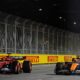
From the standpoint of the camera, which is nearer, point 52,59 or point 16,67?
point 16,67

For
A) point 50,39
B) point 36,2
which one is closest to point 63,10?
point 36,2

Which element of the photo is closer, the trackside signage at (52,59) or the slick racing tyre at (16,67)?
the slick racing tyre at (16,67)

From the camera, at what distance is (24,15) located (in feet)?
154

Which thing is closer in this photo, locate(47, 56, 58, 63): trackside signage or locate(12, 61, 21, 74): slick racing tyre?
locate(12, 61, 21, 74): slick racing tyre

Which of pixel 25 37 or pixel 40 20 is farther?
pixel 40 20

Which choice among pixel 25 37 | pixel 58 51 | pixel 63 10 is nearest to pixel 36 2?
pixel 63 10

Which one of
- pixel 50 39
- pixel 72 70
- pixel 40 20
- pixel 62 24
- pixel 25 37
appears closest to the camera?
pixel 72 70

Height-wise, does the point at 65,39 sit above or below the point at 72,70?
above

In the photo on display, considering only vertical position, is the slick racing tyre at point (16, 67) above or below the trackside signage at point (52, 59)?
below

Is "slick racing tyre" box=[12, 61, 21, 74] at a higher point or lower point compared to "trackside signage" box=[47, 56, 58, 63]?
lower

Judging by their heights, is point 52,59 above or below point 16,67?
above

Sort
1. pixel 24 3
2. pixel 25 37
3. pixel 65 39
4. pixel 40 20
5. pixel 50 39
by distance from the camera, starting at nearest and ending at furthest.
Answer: pixel 24 3, pixel 25 37, pixel 40 20, pixel 50 39, pixel 65 39

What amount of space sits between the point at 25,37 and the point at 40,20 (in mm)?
5283

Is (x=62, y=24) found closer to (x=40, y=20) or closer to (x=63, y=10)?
(x=40, y=20)
